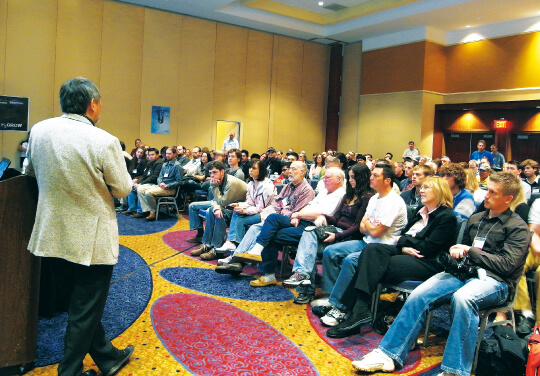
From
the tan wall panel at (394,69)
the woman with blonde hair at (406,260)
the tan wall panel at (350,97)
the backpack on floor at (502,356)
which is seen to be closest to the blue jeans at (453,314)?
the backpack on floor at (502,356)

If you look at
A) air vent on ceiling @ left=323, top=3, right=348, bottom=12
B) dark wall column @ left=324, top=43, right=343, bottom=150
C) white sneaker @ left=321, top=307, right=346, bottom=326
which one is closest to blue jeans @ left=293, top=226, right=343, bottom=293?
white sneaker @ left=321, top=307, right=346, bottom=326

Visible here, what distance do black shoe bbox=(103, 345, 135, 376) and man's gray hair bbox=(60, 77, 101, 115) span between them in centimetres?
144

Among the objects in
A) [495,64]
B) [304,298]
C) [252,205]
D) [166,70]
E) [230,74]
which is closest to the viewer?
[304,298]

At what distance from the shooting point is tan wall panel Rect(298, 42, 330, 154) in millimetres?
17797

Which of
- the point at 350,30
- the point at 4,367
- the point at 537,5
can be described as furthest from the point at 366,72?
the point at 4,367

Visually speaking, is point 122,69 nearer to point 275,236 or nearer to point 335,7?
point 335,7

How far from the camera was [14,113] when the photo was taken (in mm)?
12422

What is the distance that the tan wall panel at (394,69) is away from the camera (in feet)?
49.2

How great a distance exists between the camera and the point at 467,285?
2807 millimetres

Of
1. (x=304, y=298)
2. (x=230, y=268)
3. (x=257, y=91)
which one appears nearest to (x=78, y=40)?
(x=257, y=91)

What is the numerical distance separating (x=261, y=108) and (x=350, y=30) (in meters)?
4.20

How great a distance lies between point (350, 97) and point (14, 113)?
11.7 metres

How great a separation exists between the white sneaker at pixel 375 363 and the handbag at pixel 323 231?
136 centimetres

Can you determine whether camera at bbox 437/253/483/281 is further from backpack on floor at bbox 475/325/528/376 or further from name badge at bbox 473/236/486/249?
backpack on floor at bbox 475/325/528/376
